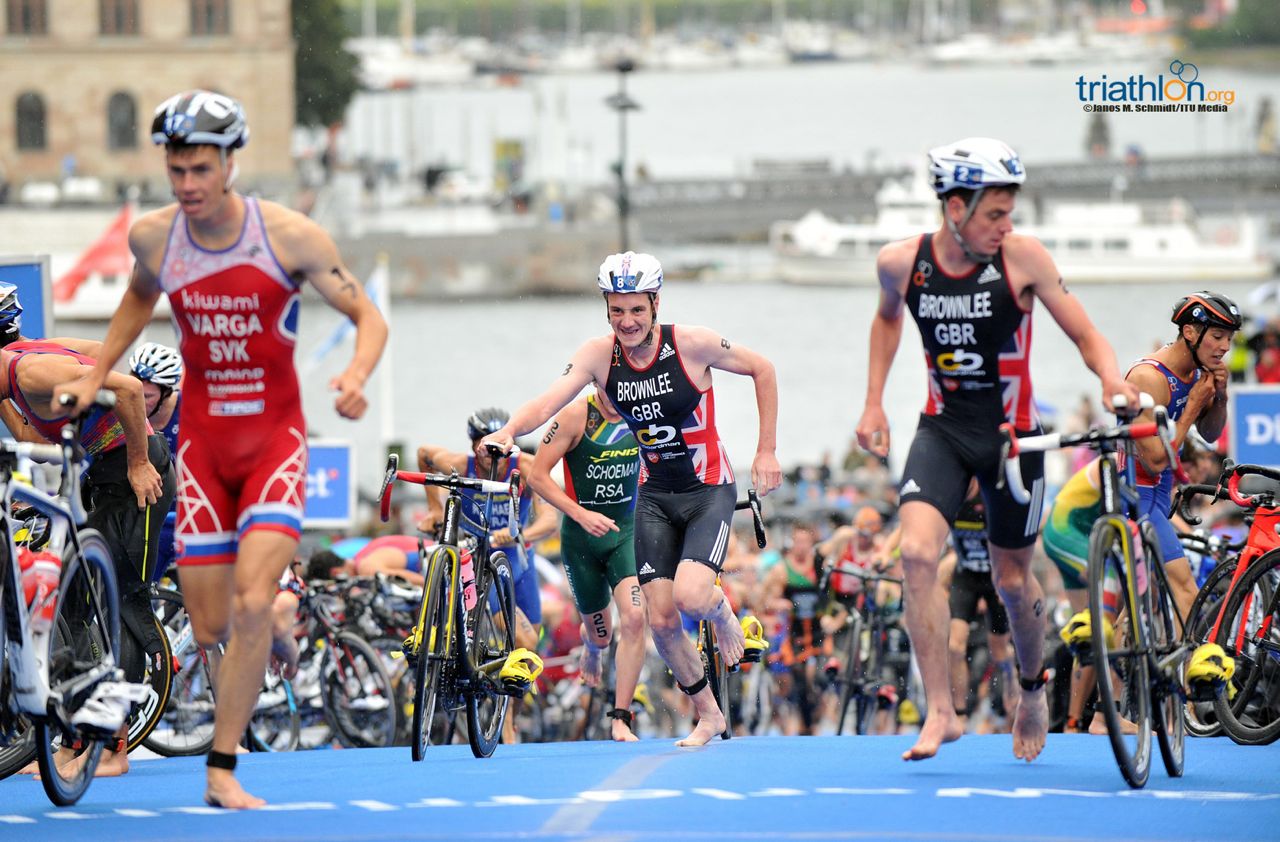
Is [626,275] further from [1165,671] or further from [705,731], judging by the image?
[1165,671]

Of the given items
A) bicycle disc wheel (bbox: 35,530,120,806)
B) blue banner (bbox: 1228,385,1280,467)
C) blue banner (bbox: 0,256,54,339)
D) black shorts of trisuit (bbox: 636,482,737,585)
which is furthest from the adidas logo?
blue banner (bbox: 1228,385,1280,467)

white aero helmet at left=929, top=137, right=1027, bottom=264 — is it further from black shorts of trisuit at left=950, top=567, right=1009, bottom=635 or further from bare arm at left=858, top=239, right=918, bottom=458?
black shorts of trisuit at left=950, top=567, right=1009, bottom=635

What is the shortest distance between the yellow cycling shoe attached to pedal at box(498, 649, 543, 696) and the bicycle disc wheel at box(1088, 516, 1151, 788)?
3.10 meters

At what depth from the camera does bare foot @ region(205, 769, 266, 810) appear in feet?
24.2

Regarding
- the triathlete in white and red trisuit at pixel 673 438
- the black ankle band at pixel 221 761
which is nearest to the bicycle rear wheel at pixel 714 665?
the triathlete in white and red trisuit at pixel 673 438

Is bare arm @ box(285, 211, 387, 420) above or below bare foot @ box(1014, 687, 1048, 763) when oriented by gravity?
above

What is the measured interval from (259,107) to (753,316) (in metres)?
28.0

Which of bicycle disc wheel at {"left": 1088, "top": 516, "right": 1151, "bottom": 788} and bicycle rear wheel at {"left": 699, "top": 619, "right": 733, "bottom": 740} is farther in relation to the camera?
bicycle rear wheel at {"left": 699, "top": 619, "right": 733, "bottom": 740}

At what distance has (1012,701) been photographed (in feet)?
44.0

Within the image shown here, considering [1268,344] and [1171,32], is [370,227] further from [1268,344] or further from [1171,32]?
[1268,344]

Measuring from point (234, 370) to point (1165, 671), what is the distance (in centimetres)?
349

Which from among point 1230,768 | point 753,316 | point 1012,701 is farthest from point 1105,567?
point 753,316

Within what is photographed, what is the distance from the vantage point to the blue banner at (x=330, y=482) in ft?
64.1

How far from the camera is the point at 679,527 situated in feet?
32.7
